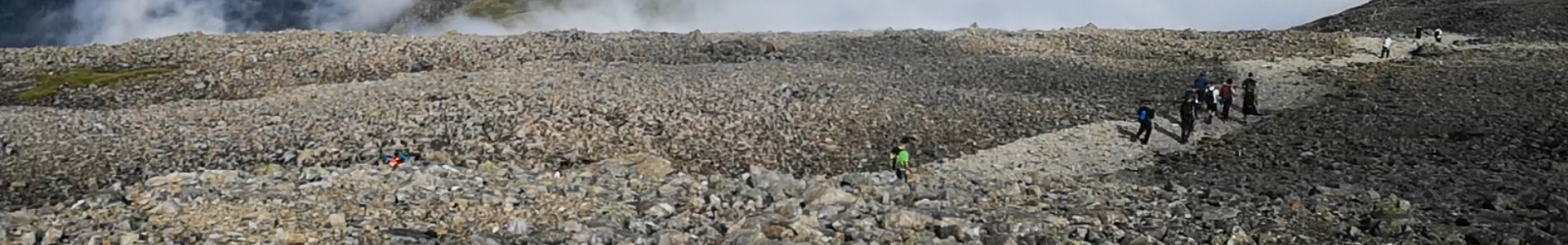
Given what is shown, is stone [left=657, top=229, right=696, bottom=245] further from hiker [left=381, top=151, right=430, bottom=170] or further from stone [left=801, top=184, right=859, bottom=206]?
hiker [left=381, top=151, right=430, bottom=170]

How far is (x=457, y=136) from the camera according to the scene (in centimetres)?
3288

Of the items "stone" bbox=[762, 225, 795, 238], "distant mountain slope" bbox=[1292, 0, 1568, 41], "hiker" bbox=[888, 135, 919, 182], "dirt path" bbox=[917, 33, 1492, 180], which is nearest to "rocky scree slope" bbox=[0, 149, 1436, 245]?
"stone" bbox=[762, 225, 795, 238]

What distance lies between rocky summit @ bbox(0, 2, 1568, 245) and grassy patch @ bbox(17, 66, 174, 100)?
0.34m

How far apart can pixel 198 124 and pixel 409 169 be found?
14.3 m

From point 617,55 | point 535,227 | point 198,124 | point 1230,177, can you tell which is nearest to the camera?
point 535,227

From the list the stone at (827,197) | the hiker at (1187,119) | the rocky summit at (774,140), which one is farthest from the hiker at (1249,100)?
the stone at (827,197)

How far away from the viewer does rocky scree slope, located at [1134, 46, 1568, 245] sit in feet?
Answer: 67.4

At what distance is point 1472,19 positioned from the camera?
235 ft

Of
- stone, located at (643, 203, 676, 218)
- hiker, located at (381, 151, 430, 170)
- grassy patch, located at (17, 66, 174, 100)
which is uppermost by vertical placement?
grassy patch, located at (17, 66, 174, 100)

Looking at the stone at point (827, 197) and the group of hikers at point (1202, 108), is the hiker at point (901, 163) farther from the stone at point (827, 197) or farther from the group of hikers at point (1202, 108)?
the group of hikers at point (1202, 108)

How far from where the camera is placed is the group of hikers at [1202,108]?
34.6 meters

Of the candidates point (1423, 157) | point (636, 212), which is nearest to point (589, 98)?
point (636, 212)

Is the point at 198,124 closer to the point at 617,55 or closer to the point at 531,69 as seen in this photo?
the point at 531,69

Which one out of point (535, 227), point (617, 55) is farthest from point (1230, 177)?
point (617, 55)
